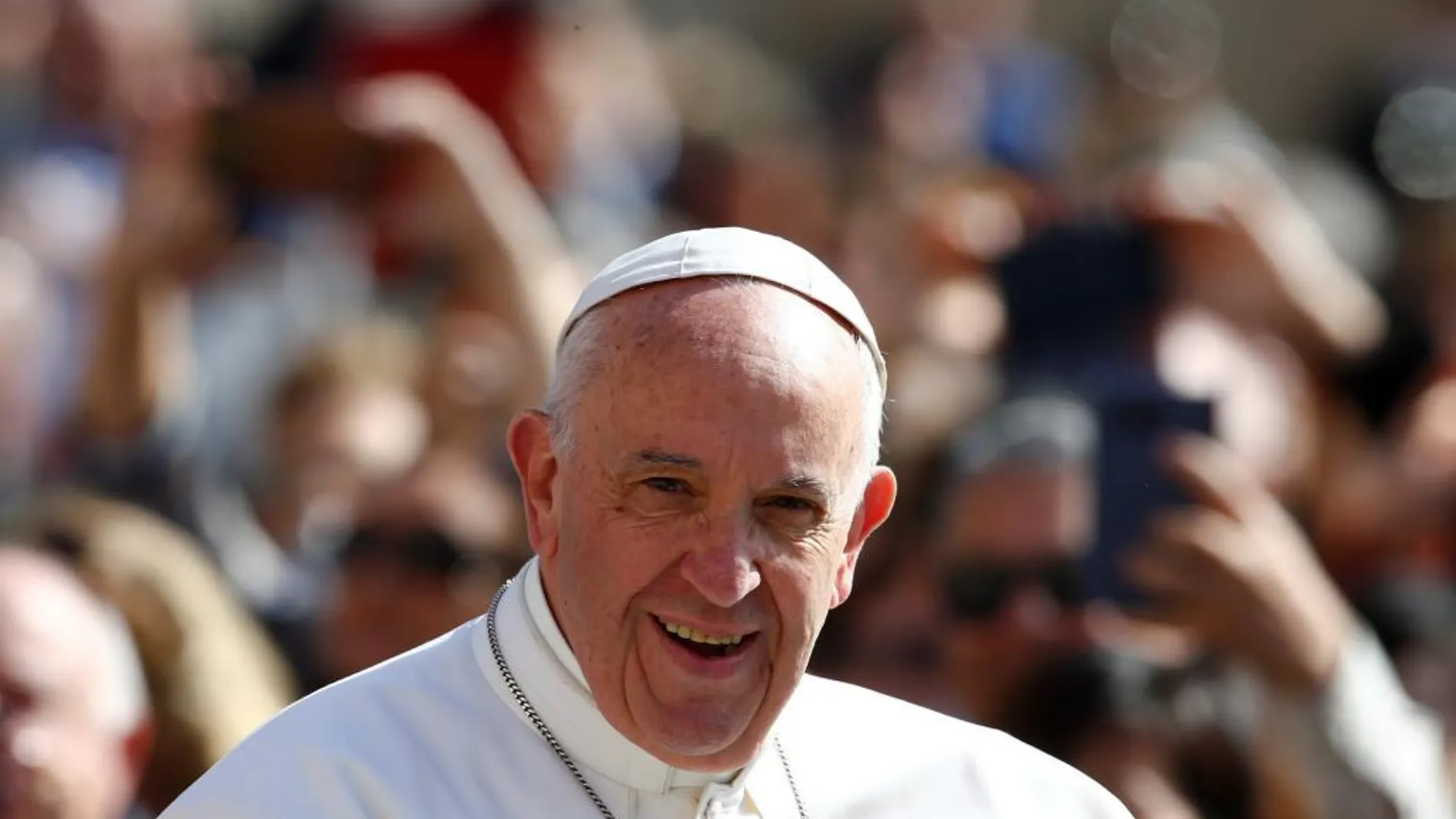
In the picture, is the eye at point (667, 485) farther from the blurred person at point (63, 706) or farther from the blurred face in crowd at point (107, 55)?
the blurred face in crowd at point (107, 55)

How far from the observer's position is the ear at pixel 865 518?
351cm

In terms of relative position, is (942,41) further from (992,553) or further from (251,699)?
(251,699)

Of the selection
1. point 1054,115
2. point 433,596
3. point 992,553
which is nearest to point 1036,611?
point 992,553

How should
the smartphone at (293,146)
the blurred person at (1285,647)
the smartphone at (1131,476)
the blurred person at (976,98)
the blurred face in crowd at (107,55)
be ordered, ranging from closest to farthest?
the blurred person at (1285,647) < the smartphone at (1131,476) < the smartphone at (293,146) < the blurred face in crowd at (107,55) < the blurred person at (976,98)

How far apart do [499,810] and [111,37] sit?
520 cm

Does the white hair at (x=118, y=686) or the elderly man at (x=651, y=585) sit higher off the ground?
the elderly man at (x=651, y=585)

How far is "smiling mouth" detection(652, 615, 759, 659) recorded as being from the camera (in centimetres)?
326

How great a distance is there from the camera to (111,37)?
8070 millimetres

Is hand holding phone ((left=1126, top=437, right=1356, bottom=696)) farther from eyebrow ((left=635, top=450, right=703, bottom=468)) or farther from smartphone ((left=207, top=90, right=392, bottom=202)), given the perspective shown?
smartphone ((left=207, top=90, right=392, bottom=202))

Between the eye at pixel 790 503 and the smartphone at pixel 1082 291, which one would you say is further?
the smartphone at pixel 1082 291

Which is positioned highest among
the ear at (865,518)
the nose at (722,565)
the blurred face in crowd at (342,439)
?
the nose at (722,565)

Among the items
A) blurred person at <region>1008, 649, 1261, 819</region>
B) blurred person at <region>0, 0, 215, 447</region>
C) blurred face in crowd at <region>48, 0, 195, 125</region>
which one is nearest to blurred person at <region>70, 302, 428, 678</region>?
blurred person at <region>0, 0, 215, 447</region>

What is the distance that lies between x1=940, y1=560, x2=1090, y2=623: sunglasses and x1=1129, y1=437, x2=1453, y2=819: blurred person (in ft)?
0.68

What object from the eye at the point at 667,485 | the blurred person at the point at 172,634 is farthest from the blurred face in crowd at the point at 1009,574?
the eye at the point at 667,485
